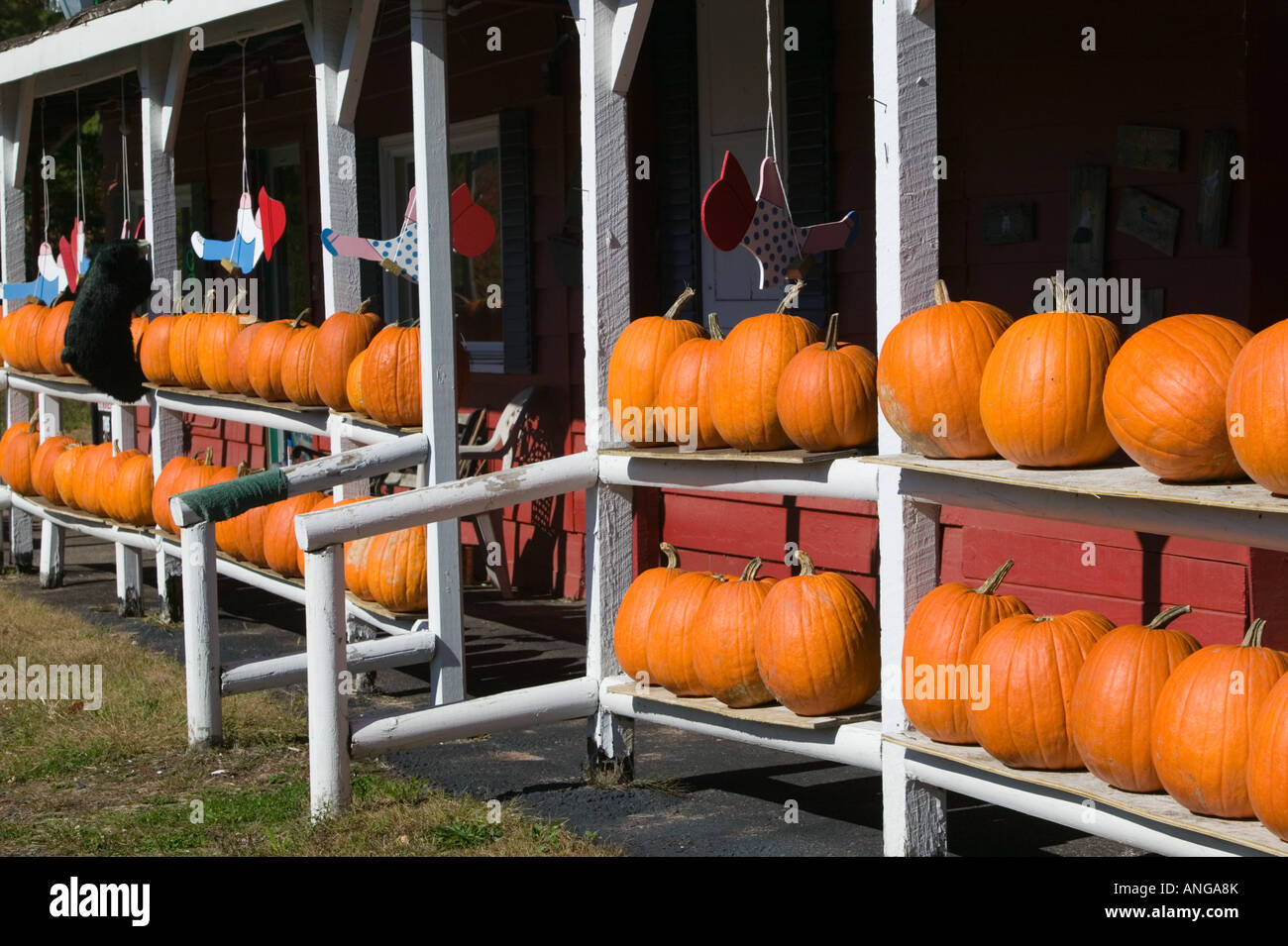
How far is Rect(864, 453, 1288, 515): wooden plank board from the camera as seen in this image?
9.96 ft

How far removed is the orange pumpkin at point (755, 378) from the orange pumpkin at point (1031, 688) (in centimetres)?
100

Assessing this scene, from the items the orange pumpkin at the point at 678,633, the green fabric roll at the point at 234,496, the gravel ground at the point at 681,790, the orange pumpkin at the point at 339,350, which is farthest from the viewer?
the orange pumpkin at the point at 339,350

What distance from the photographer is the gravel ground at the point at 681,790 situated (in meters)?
4.47

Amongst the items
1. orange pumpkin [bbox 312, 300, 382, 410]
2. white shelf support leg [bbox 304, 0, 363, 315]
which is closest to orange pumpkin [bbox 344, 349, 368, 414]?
orange pumpkin [bbox 312, 300, 382, 410]

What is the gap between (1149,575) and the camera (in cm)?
561

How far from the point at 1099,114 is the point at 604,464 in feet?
7.98

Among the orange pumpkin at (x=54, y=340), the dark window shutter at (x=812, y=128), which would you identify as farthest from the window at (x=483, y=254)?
the dark window shutter at (x=812, y=128)

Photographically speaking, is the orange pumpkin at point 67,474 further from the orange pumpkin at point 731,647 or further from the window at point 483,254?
the orange pumpkin at point 731,647

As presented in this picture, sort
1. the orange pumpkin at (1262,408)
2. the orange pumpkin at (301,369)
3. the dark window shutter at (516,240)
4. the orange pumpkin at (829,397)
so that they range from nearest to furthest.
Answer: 1. the orange pumpkin at (1262,408)
2. the orange pumpkin at (829,397)
3. the orange pumpkin at (301,369)
4. the dark window shutter at (516,240)

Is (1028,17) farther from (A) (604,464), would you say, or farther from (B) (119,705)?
(B) (119,705)

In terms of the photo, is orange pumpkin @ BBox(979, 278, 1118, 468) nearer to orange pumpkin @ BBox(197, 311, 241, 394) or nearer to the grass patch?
the grass patch

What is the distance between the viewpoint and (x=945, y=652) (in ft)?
12.4

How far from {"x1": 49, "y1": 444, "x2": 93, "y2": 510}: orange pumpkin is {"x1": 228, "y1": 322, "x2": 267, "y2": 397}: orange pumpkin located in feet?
6.95
